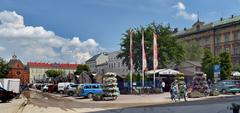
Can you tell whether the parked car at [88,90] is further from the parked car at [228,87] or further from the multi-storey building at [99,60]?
the multi-storey building at [99,60]

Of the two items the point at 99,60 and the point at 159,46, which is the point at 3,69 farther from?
the point at 99,60

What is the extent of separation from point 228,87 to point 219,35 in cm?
6651

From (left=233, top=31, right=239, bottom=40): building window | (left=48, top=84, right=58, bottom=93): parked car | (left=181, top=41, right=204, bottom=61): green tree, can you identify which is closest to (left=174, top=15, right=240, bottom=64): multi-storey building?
(left=233, top=31, right=239, bottom=40): building window

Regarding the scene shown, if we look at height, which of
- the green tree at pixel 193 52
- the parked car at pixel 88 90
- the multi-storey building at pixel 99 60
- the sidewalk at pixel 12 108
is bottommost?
the sidewalk at pixel 12 108

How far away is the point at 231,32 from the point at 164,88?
5509 cm

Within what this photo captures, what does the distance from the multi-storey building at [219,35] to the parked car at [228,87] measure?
193 ft

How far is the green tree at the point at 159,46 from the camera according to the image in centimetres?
7272

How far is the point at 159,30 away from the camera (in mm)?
75188

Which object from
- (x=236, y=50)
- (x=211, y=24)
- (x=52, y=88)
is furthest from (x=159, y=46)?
(x=211, y=24)

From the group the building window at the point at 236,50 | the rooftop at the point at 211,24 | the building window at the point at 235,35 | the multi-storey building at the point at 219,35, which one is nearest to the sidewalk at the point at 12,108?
the building window at the point at 236,50

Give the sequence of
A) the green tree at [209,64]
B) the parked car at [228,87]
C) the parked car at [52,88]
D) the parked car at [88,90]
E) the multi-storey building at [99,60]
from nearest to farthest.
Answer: the parked car at [228,87] → the parked car at [88,90] → the green tree at [209,64] → the parked car at [52,88] → the multi-storey building at [99,60]

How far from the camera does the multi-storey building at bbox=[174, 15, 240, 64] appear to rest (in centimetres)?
10275

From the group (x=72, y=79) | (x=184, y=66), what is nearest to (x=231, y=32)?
(x=184, y=66)

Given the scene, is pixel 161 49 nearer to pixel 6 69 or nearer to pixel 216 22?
pixel 6 69
